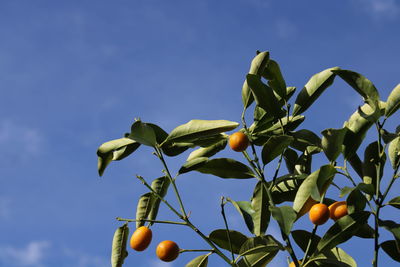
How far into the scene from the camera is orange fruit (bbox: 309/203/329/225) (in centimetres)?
163

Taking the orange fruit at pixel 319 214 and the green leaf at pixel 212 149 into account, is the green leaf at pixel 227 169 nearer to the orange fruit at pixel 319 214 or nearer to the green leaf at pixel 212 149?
the green leaf at pixel 212 149

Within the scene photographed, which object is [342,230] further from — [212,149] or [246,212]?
[212,149]

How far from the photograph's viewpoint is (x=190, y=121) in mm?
1849

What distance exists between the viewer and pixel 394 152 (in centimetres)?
186

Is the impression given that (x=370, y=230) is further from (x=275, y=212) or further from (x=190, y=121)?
(x=190, y=121)

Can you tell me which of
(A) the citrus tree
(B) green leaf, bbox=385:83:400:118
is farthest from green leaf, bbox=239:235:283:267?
(B) green leaf, bbox=385:83:400:118

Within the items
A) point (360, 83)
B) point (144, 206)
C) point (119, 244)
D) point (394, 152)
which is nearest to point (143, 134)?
point (144, 206)

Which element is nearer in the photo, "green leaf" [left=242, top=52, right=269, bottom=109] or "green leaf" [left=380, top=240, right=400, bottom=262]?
"green leaf" [left=380, top=240, right=400, bottom=262]

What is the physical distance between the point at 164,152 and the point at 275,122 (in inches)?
17.0

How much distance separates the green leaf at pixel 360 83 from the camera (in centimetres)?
182

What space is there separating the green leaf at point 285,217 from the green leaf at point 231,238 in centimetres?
21

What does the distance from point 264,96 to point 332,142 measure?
0.28 meters

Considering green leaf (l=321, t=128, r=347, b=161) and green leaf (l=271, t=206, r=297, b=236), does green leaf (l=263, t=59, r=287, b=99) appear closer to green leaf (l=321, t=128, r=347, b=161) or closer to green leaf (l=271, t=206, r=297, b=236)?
green leaf (l=321, t=128, r=347, b=161)

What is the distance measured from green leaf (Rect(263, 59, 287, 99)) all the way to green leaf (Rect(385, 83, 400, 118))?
1.19ft
